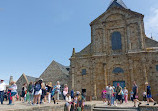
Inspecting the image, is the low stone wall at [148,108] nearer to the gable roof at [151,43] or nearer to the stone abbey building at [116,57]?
the stone abbey building at [116,57]

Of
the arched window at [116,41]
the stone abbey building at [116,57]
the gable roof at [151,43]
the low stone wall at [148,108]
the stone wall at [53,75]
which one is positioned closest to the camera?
the low stone wall at [148,108]

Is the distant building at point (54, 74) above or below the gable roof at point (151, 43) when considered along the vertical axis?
below

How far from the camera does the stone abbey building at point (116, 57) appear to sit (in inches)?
718

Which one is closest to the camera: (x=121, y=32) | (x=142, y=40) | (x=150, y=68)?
(x=150, y=68)

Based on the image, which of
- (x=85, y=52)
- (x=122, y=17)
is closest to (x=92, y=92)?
(x=85, y=52)

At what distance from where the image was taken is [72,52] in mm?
22547

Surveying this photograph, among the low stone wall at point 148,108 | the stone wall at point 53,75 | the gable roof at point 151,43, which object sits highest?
the gable roof at point 151,43

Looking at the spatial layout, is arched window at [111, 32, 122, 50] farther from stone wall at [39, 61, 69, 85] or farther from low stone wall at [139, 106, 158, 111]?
low stone wall at [139, 106, 158, 111]

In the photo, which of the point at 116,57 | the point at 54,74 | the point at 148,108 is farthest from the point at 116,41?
the point at 54,74

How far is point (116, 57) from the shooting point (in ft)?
64.7

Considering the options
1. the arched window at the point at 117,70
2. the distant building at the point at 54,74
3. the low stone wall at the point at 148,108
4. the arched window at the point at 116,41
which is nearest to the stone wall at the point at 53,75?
the distant building at the point at 54,74

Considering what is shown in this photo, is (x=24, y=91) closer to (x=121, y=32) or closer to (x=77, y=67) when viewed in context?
(x=77, y=67)

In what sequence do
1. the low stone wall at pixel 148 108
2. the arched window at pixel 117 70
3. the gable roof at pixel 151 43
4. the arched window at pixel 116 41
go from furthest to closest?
the arched window at pixel 116 41
the arched window at pixel 117 70
the gable roof at pixel 151 43
the low stone wall at pixel 148 108

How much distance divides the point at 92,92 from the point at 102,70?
330 centimetres
